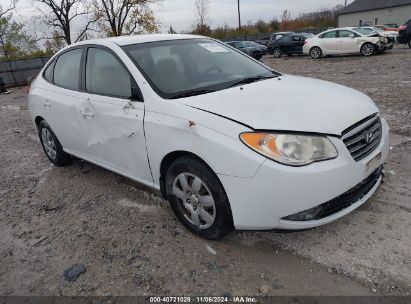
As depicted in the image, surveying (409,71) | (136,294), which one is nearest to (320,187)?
(136,294)

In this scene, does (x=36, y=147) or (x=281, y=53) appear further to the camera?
(x=281, y=53)

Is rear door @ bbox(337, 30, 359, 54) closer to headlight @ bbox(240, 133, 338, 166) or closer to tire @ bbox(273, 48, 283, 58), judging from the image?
tire @ bbox(273, 48, 283, 58)

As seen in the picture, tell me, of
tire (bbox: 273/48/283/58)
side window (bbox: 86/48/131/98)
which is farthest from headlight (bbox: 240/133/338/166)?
tire (bbox: 273/48/283/58)

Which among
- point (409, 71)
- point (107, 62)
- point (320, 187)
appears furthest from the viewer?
point (409, 71)

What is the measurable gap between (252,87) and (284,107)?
0.58m

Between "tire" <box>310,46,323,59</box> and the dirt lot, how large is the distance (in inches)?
584

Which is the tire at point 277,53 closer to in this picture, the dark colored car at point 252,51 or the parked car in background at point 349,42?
the dark colored car at point 252,51

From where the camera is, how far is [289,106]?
8.79 feet

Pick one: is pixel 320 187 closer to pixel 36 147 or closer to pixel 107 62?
pixel 107 62

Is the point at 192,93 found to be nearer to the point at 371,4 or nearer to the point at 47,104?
the point at 47,104

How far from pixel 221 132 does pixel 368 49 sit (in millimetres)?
16347

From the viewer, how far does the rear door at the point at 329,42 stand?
1700cm

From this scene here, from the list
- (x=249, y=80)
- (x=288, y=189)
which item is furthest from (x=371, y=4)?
(x=288, y=189)

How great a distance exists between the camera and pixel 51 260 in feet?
9.74
